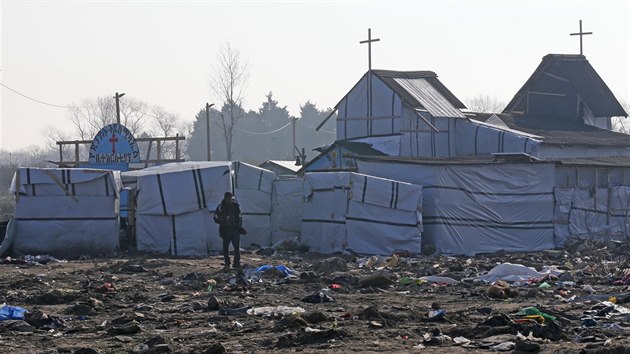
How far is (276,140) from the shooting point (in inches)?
4230

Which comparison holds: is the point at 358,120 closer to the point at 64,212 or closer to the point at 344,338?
the point at 64,212

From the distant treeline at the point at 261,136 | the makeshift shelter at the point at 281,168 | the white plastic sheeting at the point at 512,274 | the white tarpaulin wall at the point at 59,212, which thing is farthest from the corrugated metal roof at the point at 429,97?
the distant treeline at the point at 261,136

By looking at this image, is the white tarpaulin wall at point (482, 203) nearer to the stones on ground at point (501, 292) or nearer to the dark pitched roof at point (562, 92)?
the stones on ground at point (501, 292)

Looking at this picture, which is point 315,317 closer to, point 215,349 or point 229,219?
point 215,349

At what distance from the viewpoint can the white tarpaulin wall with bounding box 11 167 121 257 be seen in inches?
1009

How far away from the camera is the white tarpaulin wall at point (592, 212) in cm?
2995

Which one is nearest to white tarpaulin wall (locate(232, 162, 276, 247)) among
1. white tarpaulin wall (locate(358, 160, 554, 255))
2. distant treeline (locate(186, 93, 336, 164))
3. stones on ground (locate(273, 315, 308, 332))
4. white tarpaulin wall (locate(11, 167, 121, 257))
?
white tarpaulin wall (locate(358, 160, 554, 255))

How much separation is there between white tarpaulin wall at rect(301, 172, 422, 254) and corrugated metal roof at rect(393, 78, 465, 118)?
1532 centimetres

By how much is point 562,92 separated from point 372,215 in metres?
30.5

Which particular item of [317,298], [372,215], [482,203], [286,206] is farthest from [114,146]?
[317,298]

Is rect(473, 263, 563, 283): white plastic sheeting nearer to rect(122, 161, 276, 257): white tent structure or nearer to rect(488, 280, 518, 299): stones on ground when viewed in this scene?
rect(488, 280, 518, 299): stones on ground

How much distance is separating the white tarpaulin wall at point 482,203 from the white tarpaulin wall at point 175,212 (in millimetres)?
5165

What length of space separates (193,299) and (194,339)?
14.2ft

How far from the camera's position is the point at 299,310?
44.8 ft
